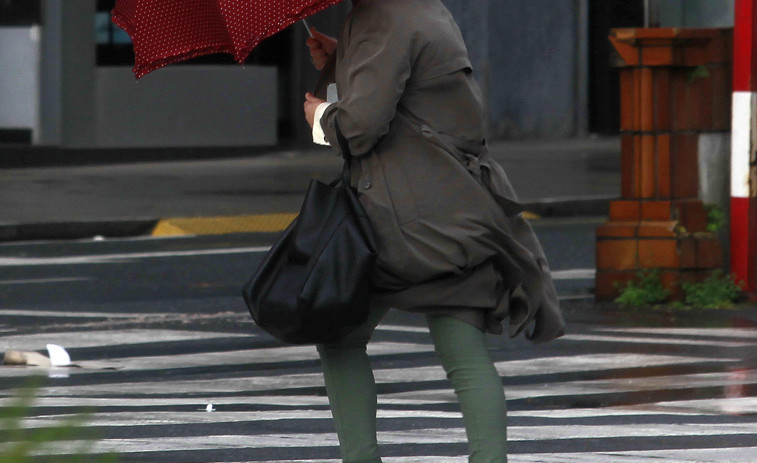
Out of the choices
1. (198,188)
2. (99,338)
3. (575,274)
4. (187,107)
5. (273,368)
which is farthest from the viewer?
(187,107)

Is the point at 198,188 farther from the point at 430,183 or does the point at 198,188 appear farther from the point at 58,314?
the point at 430,183

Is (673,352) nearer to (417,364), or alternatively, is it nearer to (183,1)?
(417,364)

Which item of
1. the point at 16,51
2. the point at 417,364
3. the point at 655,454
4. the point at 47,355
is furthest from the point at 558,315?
the point at 16,51

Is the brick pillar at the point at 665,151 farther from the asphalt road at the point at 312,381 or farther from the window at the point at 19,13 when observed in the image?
the window at the point at 19,13

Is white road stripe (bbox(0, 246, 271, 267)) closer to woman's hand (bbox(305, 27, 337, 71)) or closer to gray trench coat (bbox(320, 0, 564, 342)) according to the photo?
woman's hand (bbox(305, 27, 337, 71))

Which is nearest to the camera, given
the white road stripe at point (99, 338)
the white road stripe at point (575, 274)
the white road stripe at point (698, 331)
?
the white road stripe at point (99, 338)

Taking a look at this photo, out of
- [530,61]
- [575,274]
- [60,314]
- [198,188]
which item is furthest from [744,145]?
[530,61]

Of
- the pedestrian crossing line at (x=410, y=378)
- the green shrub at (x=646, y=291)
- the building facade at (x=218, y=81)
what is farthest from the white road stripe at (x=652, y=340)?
the building facade at (x=218, y=81)

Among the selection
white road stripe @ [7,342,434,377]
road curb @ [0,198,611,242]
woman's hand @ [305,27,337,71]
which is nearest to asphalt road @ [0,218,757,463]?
white road stripe @ [7,342,434,377]

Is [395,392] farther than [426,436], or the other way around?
[395,392]

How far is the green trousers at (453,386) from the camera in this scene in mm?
4465

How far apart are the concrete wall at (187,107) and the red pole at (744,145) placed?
1405 cm

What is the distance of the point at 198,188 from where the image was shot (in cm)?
1884

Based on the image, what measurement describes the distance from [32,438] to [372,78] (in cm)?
182
